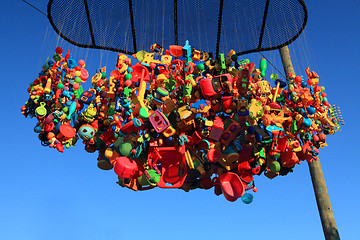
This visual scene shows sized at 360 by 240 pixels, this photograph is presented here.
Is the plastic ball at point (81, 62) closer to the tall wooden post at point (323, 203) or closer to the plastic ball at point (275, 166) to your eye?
the plastic ball at point (275, 166)

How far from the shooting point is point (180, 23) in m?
6.59

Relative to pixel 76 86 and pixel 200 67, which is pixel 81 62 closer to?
pixel 76 86

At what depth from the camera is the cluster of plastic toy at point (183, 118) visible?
349 centimetres

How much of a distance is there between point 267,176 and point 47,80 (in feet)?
9.31

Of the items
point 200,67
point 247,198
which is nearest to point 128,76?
point 200,67

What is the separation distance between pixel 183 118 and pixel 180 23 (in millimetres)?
3678

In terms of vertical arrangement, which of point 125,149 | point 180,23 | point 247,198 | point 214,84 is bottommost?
point 247,198

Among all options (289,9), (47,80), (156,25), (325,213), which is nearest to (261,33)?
(289,9)

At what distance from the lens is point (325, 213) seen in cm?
574

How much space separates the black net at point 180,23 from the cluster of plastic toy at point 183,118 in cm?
179

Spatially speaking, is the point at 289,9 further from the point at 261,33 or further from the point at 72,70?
the point at 72,70

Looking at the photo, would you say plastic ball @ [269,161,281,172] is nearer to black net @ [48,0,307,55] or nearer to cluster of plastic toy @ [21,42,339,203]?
cluster of plastic toy @ [21,42,339,203]

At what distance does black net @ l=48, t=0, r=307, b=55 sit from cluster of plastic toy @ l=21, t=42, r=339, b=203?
179 centimetres

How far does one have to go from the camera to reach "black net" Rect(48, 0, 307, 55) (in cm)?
555
